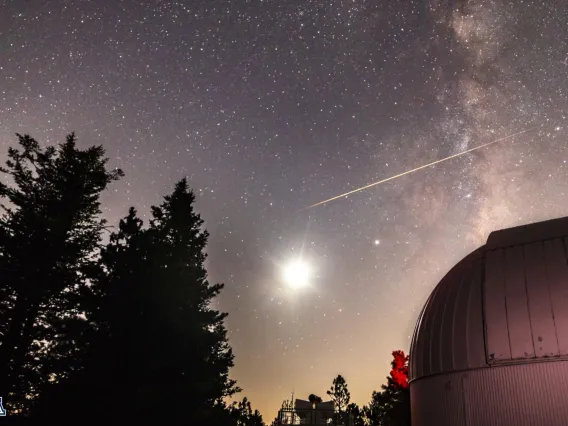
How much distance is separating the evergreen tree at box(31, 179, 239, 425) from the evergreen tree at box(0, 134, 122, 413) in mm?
1905

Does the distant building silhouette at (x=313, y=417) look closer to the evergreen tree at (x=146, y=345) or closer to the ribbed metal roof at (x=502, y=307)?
the evergreen tree at (x=146, y=345)

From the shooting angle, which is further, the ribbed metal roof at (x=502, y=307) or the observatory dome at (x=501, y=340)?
the ribbed metal roof at (x=502, y=307)

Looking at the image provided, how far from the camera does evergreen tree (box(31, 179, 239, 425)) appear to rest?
13.0 metres

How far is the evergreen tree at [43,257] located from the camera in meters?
17.2

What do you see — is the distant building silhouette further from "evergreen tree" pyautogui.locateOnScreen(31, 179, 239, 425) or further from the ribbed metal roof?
the ribbed metal roof

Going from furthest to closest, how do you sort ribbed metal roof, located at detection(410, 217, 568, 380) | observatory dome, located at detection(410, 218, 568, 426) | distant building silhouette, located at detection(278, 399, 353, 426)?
distant building silhouette, located at detection(278, 399, 353, 426), ribbed metal roof, located at detection(410, 217, 568, 380), observatory dome, located at detection(410, 218, 568, 426)

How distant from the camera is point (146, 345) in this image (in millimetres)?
14445

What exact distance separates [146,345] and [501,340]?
1160 cm

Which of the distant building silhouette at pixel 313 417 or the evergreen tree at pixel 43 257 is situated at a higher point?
the evergreen tree at pixel 43 257

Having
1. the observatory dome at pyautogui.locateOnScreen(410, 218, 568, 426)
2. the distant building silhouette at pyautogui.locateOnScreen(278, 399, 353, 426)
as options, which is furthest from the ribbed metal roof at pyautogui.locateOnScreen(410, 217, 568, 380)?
the distant building silhouette at pyautogui.locateOnScreen(278, 399, 353, 426)

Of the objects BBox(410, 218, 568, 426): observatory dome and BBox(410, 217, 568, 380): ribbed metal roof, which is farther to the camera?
BBox(410, 217, 568, 380): ribbed metal roof

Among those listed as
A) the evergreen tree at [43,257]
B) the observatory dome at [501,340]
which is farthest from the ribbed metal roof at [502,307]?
the evergreen tree at [43,257]

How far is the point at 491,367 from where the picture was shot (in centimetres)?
1027

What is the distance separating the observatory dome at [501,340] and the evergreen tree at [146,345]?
8.14 meters
